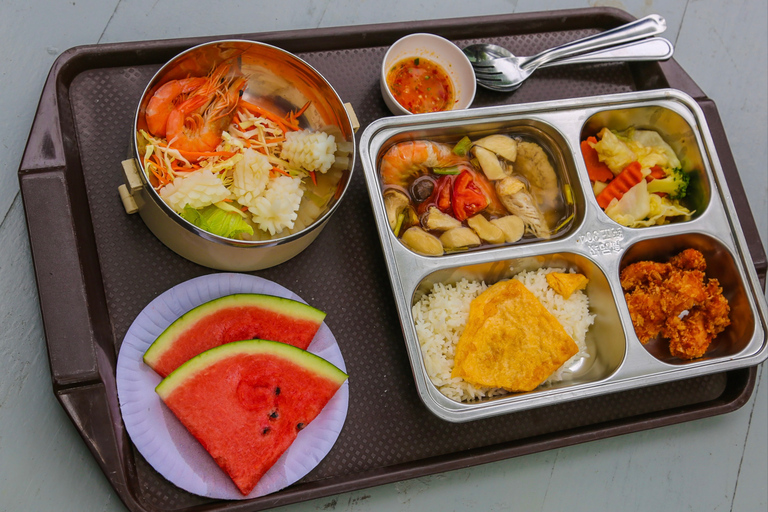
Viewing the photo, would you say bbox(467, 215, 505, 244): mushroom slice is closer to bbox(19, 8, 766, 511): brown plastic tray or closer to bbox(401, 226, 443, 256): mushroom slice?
bbox(401, 226, 443, 256): mushroom slice

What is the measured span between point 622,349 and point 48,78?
6.62 feet

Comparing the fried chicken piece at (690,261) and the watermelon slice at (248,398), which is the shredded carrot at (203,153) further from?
the fried chicken piece at (690,261)

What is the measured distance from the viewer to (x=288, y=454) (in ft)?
5.75

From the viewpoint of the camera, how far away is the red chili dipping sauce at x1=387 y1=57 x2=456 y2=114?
203cm

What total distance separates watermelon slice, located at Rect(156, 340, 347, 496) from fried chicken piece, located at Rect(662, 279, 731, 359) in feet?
3.87

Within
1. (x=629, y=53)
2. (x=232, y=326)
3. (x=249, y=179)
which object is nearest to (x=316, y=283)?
(x=232, y=326)

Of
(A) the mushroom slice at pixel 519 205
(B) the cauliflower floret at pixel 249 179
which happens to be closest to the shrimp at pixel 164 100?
(B) the cauliflower floret at pixel 249 179

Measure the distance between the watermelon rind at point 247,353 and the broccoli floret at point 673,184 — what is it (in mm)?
1335

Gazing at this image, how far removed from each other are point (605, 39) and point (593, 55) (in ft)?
0.23

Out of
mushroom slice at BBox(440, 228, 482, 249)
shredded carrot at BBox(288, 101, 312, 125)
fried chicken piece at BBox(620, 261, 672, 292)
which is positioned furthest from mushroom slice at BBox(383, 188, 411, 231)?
fried chicken piece at BBox(620, 261, 672, 292)

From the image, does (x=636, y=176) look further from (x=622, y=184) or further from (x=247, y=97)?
(x=247, y=97)

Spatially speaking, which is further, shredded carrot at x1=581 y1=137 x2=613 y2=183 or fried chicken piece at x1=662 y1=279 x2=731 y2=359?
shredded carrot at x1=581 y1=137 x2=613 y2=183

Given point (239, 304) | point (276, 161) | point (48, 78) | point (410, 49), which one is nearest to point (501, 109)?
point (410, 49)

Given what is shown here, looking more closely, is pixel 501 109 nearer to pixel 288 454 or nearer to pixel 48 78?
pixel 288 454
